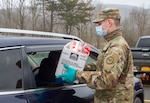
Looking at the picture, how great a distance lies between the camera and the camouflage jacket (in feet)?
9.95

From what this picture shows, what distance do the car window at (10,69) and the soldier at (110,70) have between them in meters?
0.43

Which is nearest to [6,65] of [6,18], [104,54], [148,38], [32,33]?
[32,33]

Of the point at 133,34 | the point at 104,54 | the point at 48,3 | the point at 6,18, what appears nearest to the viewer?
the point at 104,54

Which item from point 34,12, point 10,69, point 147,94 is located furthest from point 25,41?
point 34,12

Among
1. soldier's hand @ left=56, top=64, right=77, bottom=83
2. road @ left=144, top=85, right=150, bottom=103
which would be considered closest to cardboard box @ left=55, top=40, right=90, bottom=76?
soldier's hand @ left=56, top=64, right=77, bottom=83

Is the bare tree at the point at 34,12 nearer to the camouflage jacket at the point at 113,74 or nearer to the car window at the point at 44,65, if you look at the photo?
the car window at the point at 44,65

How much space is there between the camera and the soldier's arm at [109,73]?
302 centimetres

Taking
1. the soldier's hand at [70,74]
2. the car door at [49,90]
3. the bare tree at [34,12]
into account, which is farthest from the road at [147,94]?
the bare tree at [34,12]

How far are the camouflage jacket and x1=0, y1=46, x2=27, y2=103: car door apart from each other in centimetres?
54

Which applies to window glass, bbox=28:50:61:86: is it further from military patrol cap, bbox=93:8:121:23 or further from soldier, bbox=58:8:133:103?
military patrol cap, bbox=93:8:121:23

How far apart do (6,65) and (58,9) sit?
108 ft

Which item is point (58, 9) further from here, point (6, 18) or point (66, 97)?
point (66, 97)

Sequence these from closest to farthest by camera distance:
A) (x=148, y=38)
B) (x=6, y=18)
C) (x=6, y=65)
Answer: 1. (x=6, y=65)
2. (x=148, y=38)
3. (x=6, y=18)

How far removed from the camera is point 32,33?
3465mm
